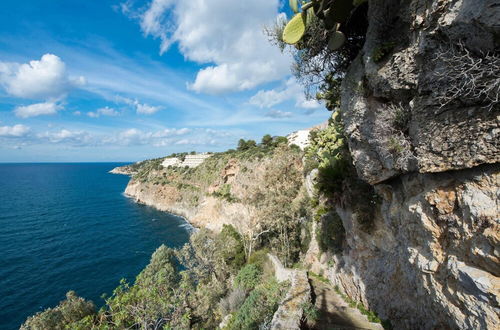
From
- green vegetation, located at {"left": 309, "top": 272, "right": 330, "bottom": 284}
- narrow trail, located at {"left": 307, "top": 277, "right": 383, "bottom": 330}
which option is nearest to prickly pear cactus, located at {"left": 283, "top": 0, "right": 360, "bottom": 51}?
narrow trail, located at {"left": 307, "top": 277, "right": 383, "bottom": 330}

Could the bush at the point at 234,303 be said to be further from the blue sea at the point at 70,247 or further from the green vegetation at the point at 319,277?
the blue sea at the point at 70,247

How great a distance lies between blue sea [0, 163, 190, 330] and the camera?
1109 inches

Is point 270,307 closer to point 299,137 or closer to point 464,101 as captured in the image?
point 464,101

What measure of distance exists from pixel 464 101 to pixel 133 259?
42824mm

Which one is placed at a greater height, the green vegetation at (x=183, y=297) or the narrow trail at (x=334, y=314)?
the narrow trail at (x=334, y=314)

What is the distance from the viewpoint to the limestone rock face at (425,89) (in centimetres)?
349

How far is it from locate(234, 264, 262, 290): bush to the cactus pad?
15.1 meters

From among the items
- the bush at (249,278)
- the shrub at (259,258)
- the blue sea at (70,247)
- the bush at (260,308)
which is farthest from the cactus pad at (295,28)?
the blue sea at (70,247)

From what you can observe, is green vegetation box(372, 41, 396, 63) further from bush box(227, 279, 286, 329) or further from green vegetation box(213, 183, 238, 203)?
green vegetation box(213, 183, 238, 203)

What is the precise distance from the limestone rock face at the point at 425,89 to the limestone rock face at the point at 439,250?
1.44ft

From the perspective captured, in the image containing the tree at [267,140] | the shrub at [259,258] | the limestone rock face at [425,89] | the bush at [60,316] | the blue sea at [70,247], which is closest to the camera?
the limestone rock face at [425,89]

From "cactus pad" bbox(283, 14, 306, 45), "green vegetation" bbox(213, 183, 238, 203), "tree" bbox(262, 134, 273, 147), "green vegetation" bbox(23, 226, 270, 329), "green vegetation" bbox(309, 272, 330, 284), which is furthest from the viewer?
"tree" bbox(262, 134, 273, 147)

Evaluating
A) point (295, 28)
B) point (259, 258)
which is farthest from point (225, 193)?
point (295, 28)

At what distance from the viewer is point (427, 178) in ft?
16.2
